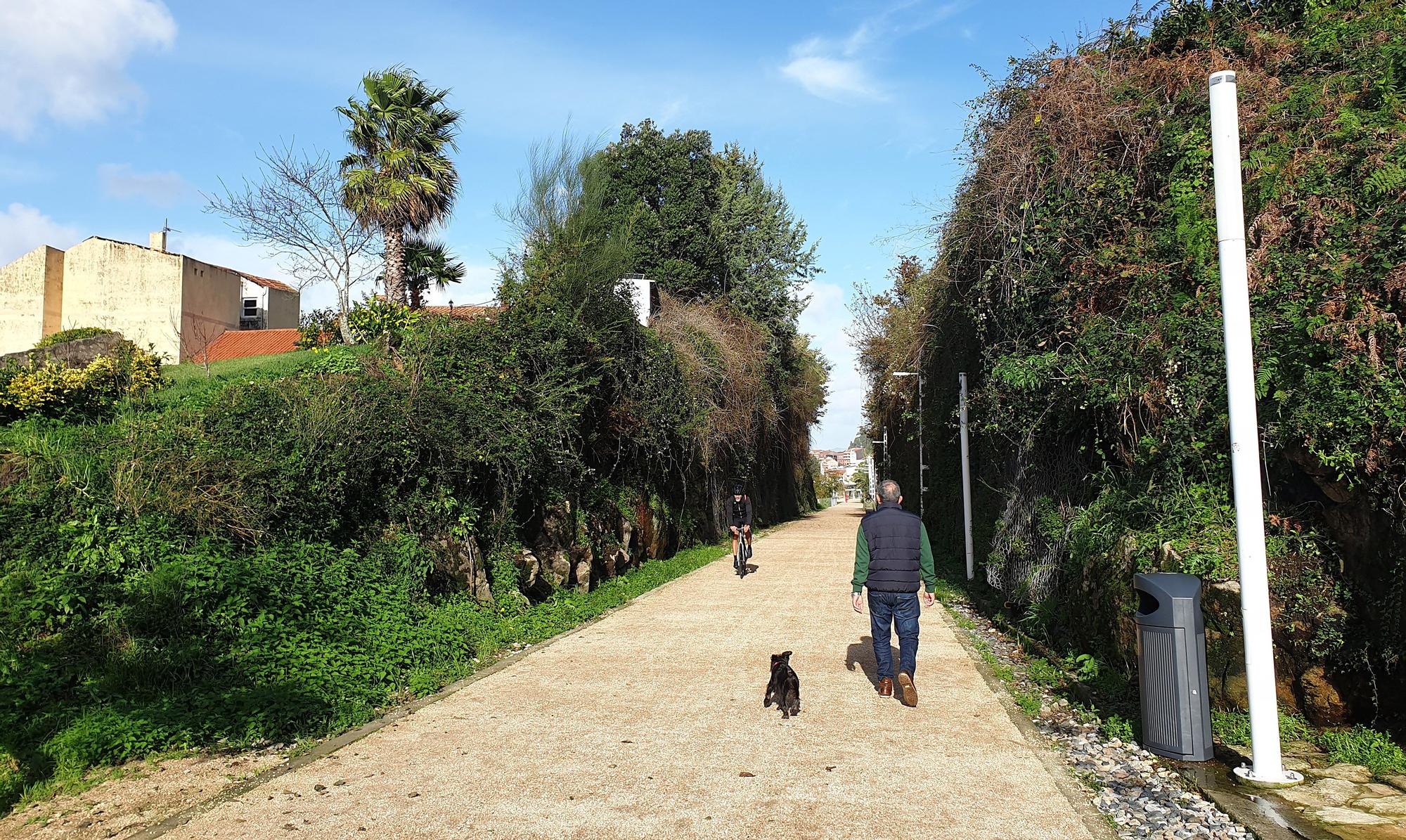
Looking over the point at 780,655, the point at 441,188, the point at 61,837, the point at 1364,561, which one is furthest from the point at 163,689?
the point at 441,188

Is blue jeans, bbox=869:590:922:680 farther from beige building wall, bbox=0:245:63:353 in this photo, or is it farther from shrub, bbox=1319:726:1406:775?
beige building wall, bbox=0:245:63:353

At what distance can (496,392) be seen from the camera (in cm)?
1165

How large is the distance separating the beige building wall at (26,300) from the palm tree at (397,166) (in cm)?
1481

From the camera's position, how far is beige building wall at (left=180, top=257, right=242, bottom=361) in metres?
29.5

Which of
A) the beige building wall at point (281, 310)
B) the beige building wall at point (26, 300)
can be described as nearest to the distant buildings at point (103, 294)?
the beige building wall at point (26, 300)

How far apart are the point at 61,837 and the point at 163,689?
1825mm

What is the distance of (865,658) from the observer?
888 cm

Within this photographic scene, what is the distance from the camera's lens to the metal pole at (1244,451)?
16.2 ft

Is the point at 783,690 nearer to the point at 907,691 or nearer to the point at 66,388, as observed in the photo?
the point at 907,691

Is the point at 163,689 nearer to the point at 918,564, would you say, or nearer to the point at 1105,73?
the point at 918,564

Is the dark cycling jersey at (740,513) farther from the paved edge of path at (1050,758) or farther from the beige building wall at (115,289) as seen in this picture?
the beige building wall at (115,289)

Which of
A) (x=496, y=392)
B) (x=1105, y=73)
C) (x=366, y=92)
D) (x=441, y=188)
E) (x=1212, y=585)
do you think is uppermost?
(x=366, y=92)

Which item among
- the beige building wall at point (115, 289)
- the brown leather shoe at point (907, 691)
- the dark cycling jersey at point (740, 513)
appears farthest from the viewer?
the beige building wall at point (115, 289)

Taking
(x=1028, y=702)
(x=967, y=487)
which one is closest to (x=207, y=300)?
(x=967, y=487)
